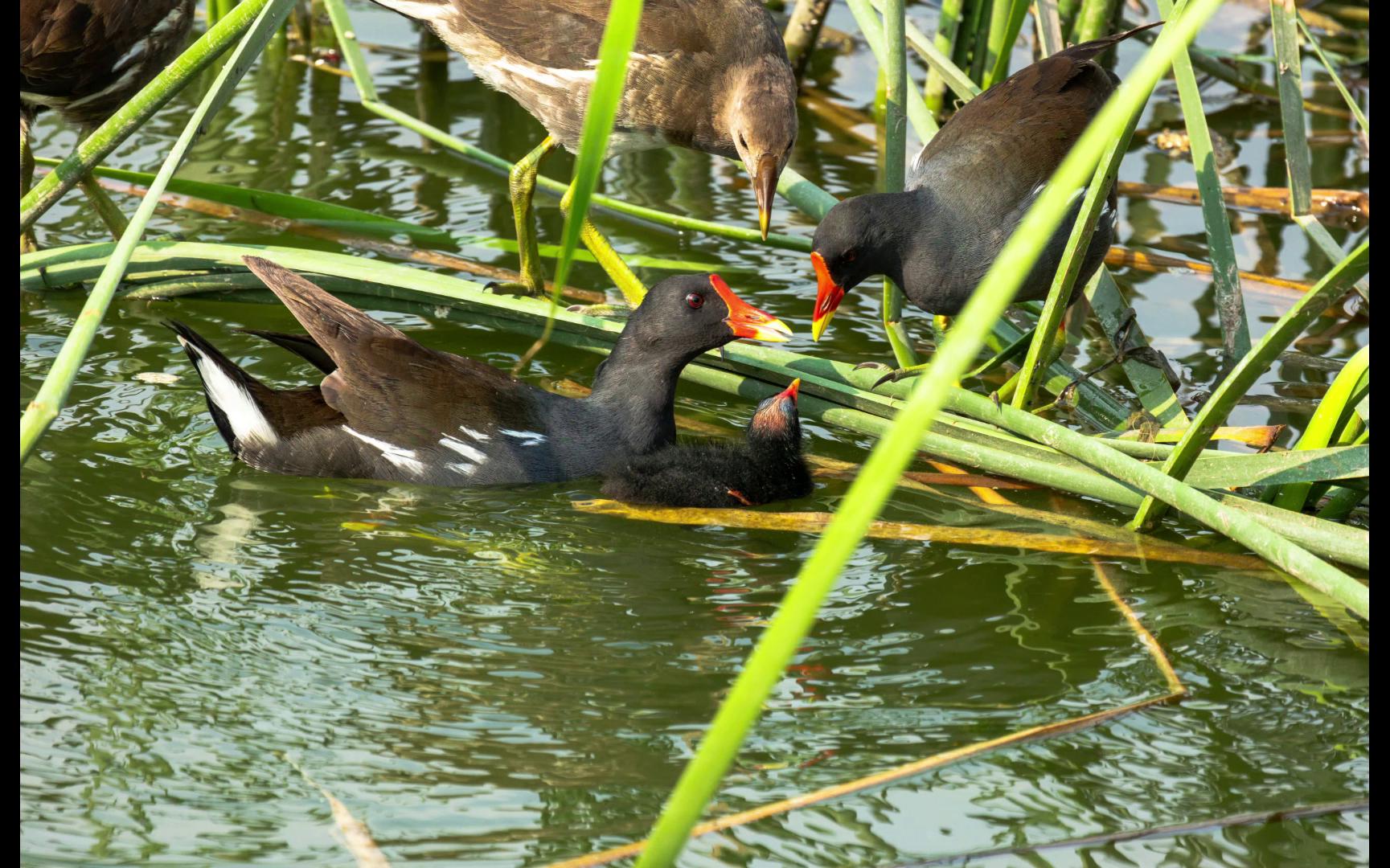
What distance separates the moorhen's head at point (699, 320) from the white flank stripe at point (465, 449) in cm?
52

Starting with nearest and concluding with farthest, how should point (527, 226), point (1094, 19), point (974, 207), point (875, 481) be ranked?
point (875, 481) → point (974, 207) → point (527, 226) → point (1094, 19)

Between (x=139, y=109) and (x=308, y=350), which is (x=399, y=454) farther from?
(x=139, y=109)

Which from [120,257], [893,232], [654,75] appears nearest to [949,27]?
[654,75]

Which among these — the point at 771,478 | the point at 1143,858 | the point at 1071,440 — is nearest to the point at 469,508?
the point at 771,478

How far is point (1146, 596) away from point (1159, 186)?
10.1 feet

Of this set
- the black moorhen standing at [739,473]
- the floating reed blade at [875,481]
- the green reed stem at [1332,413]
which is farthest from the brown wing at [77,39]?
the floating reed blade at [875,481]

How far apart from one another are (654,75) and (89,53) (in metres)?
1.61

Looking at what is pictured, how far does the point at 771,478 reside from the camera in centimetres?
372

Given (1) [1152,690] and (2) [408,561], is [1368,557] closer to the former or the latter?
(1) [1152,690]

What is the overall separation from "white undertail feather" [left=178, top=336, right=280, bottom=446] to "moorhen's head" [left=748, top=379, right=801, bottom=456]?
3.86ft

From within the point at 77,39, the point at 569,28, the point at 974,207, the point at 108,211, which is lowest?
the point at 108,211

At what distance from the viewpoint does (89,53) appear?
4410mm

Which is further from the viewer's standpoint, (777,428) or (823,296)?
(823,296)

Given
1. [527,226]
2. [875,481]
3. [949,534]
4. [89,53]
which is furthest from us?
[527,226]
